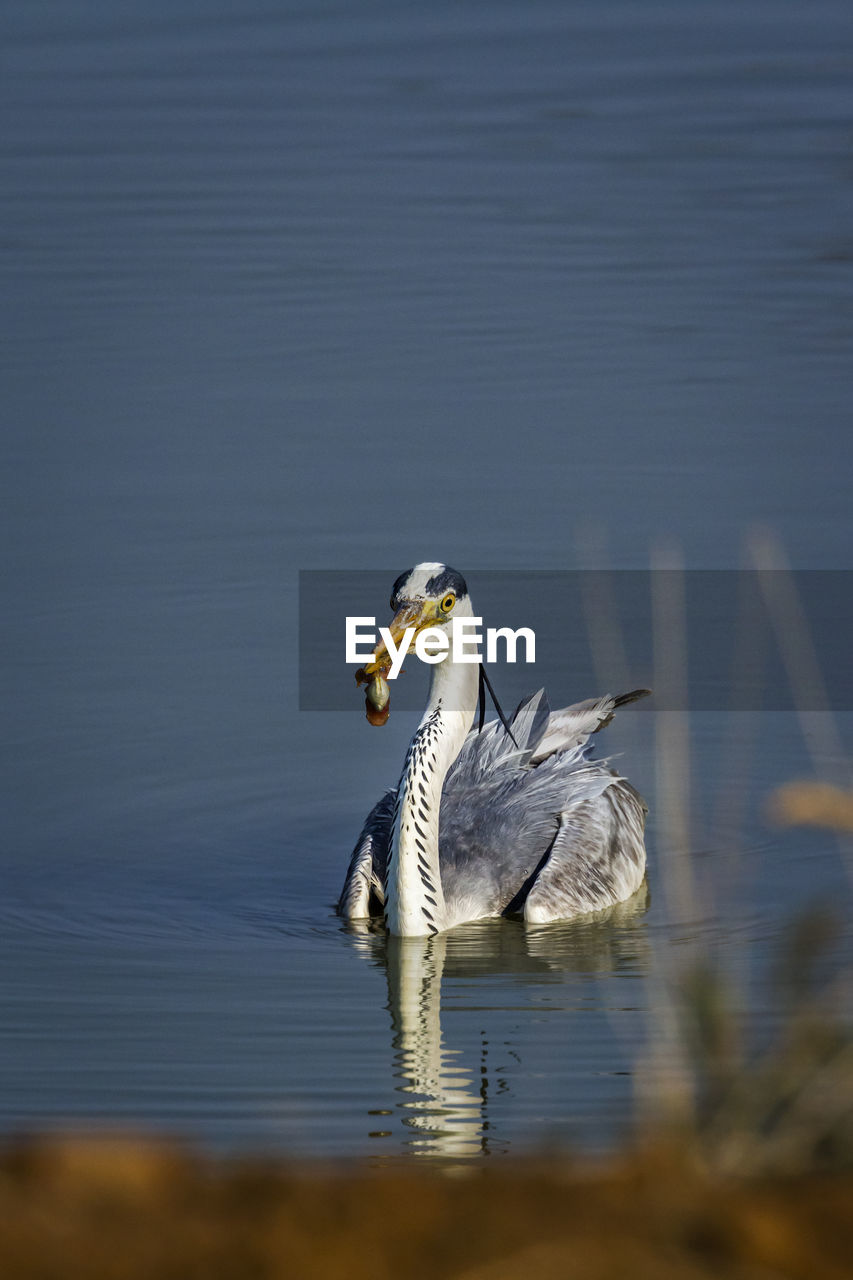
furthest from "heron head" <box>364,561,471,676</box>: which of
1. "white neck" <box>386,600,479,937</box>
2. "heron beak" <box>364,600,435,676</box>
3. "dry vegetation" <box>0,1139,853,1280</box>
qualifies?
"dry vegetation" <box>0,1139,853,1280</box>

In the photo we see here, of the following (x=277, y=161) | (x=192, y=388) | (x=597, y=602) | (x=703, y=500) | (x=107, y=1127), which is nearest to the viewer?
(x=107, y=1127)

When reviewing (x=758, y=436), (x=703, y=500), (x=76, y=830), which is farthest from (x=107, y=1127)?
(x=758, y=436)

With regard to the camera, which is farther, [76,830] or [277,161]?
[277,161]

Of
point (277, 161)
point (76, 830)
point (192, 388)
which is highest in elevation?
point (277, 161)

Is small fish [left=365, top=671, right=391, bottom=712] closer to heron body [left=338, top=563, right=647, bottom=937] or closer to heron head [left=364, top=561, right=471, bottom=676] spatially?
heron body [left=338, top=563, right=647, bottom=937]

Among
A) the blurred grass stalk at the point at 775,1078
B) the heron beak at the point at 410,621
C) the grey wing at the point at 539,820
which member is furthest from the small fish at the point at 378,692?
the blurred grass stalk at the point at 775,1078

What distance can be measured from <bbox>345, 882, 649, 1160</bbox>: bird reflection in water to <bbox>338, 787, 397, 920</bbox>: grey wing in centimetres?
11

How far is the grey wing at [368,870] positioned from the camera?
10173 mm

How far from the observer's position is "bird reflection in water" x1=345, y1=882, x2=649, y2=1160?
743 centimetres

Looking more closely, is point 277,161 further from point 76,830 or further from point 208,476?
point 76,830

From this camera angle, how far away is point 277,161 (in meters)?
22.6

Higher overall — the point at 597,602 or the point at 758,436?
the point at 758,436

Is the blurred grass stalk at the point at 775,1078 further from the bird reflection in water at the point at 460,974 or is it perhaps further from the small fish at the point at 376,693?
the small fish at the point at 376,693

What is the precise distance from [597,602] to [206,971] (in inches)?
197
